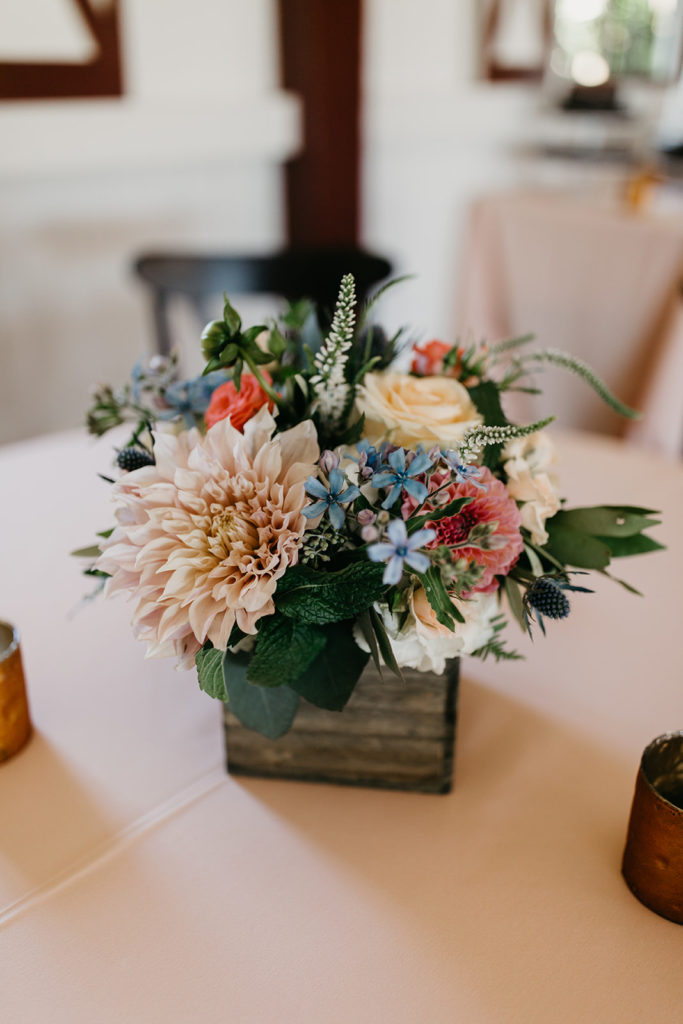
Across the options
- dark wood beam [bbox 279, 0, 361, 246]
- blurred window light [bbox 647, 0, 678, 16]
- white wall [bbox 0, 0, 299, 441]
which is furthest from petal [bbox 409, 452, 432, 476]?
blurred window light [bbox 647, 0, 678, 16]

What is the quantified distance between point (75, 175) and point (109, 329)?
419 mm

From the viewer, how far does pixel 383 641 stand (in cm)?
56

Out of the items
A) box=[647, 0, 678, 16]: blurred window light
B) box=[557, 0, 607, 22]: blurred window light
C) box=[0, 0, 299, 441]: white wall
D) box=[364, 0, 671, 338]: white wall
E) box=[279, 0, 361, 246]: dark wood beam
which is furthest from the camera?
box=[647, 0, 678, 16]: blurred window light

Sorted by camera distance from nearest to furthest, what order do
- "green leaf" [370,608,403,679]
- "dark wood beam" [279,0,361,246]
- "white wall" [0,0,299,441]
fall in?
"green leaf" [370,608,403,679]
"white wall" [0,0,299,441]
"dark wood beam" [279,0,361,246]

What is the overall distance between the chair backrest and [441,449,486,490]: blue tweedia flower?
1310 millimetres

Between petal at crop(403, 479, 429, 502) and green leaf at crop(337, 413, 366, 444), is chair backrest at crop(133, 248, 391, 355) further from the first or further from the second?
petal at crop(403, 479, 429, 502)

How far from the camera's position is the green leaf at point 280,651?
0.55 metres

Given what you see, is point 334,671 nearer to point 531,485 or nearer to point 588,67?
point 531,485

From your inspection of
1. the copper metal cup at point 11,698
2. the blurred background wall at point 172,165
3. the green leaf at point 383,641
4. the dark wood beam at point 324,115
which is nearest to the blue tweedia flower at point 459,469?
the green leaf at point 383,641

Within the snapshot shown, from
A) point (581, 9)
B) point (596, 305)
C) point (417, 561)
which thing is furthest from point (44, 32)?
point (581, 9)

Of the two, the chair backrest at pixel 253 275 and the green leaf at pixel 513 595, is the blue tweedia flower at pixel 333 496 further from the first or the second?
the chair backrest at pixel 253 275

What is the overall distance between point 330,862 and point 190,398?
0.37 metres

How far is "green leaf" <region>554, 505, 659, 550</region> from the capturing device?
24.9 inches

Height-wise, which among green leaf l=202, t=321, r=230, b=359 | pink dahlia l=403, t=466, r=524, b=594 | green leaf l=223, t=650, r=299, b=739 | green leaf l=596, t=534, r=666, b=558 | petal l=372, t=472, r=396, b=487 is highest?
green leaf l=202, t=321, r=230, b=359
